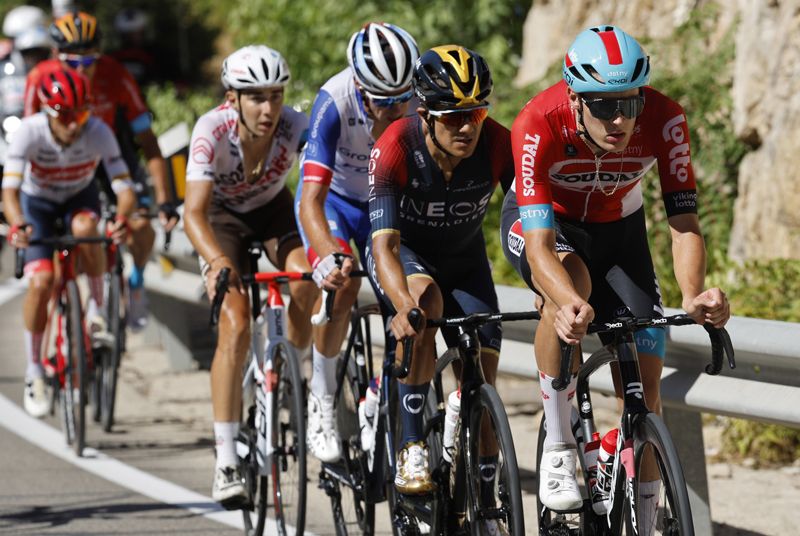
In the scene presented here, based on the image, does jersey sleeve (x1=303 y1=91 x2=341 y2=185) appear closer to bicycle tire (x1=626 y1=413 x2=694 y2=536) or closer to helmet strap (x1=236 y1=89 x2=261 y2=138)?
helmet strap (x1=236 y1=89 x2=261 y2=138)

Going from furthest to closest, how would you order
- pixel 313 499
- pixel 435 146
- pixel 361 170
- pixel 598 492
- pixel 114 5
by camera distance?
pixel 114 5 < pixel 313 499 < pixel 361 170 < pixel 435 146 < pixel 598 492

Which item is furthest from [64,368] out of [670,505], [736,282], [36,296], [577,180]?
[670,505]

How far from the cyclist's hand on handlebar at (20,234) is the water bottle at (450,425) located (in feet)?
14.0

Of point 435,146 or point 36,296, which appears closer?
point 435,146

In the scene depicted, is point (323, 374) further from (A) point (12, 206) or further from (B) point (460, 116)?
(A) point (12, 206)

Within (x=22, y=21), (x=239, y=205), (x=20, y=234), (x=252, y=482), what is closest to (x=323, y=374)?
A: (x=252, y=482)

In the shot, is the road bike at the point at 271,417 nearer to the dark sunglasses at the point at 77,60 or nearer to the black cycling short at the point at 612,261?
the black cycling short at the point at 612,261

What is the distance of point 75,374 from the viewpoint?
367 inches

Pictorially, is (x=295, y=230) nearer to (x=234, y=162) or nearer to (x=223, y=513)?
(x=234, y=162)

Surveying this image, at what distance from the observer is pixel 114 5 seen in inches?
1455

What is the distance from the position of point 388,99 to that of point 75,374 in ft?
12.7

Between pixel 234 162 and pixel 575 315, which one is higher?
pixel 234 162

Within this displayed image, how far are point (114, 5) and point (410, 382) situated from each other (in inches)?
1299

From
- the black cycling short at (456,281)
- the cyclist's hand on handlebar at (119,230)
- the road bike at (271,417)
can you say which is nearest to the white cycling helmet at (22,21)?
the cyclist's hand on handlebar at (119,230)
